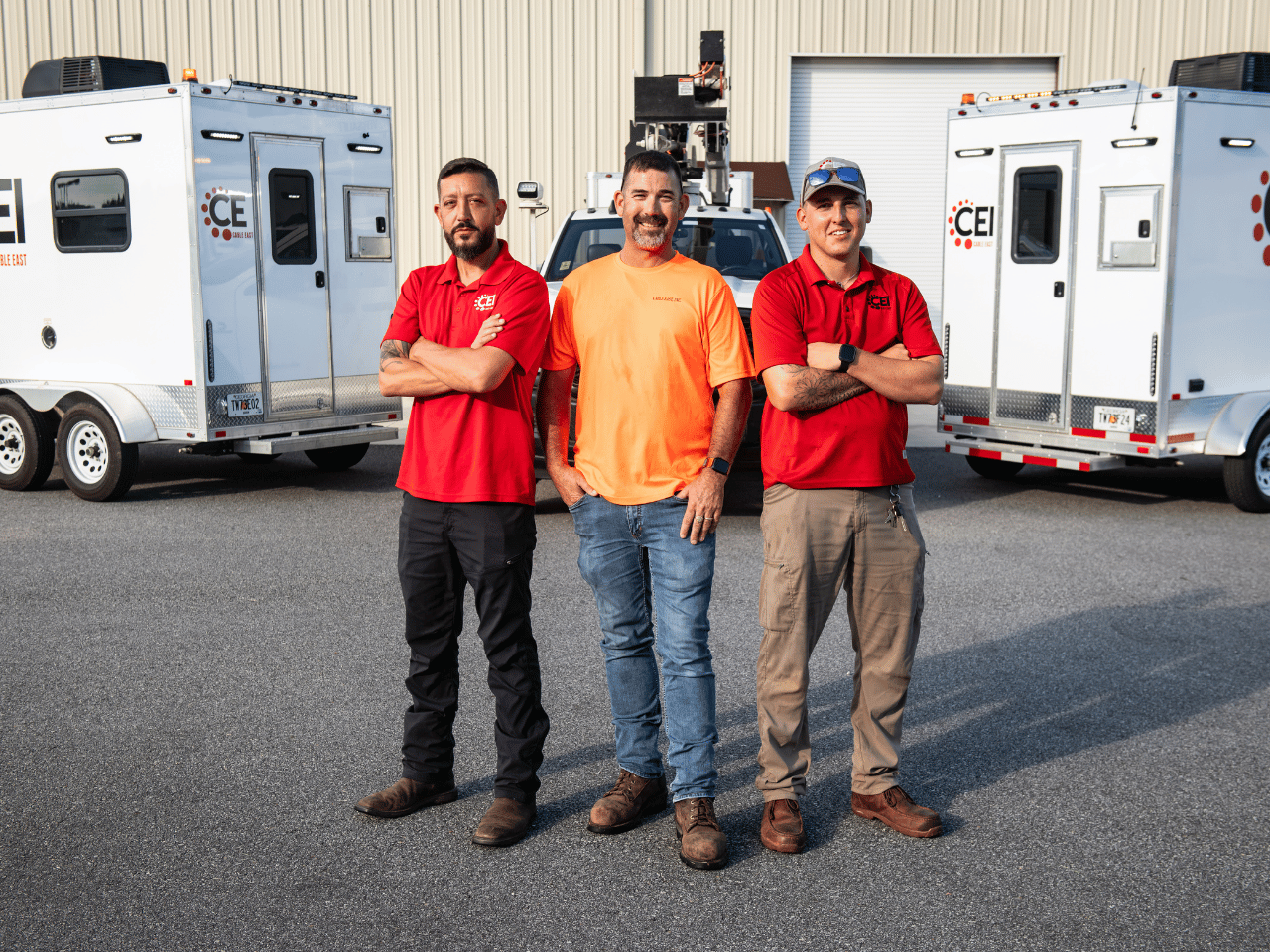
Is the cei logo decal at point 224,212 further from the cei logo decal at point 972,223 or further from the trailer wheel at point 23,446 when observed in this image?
the cei logo decal at point 972,223

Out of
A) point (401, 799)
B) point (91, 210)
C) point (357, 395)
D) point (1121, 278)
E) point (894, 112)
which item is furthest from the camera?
point (894, 112)

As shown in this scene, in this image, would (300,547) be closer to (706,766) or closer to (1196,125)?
(706,766)

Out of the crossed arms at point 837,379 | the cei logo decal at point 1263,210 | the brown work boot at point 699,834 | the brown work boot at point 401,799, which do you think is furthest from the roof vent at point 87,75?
the cei logo decal at point 1263,210

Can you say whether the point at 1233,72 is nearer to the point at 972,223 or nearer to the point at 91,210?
the point at 972,223

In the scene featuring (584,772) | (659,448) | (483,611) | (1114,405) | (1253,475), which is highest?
(659,448)

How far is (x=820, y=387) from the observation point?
3914mm

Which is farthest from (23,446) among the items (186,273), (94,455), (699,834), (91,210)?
(699,834)

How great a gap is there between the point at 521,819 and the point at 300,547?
15.9ft

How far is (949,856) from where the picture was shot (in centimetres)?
387

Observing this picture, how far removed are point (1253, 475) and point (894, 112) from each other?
1134 cm

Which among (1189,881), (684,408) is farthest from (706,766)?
(1189,881)

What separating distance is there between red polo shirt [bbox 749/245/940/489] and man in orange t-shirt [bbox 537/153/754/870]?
0.53 feet

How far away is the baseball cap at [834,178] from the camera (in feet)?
12.9

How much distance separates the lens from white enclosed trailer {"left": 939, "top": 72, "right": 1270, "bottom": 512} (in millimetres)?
9234
